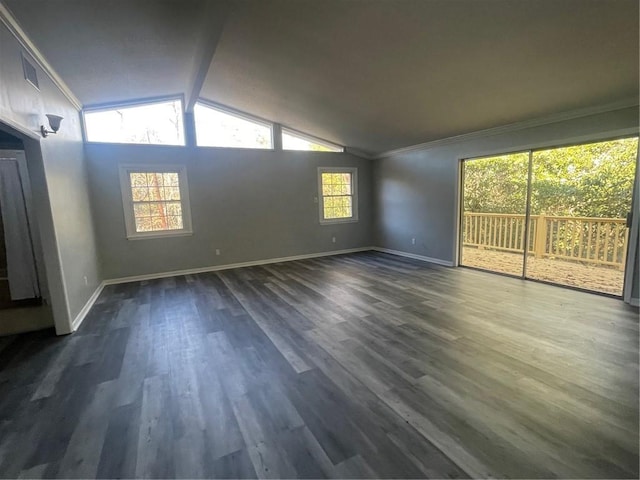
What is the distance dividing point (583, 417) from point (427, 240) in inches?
181

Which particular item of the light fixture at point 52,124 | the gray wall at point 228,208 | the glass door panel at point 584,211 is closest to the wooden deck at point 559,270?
the glass door panel at point 584,211

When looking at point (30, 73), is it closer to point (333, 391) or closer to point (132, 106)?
point (132, 106)

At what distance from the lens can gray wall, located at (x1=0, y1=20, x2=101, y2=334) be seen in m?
2.44

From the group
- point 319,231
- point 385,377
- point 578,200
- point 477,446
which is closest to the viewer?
point 477,446

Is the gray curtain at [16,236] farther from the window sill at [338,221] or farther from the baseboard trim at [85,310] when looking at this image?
the window sill at [338,221]

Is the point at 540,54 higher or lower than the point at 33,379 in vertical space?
higher

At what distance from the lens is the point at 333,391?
6.75 feet

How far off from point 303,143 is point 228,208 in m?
2.28

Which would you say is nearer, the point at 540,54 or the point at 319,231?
the point at 540,54

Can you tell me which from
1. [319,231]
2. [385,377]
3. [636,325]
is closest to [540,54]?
[636,325]

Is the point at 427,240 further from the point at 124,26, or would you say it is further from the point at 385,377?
the point at 124,26

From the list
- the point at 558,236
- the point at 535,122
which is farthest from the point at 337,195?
the point at 558,236

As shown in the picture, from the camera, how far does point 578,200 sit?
466 cm

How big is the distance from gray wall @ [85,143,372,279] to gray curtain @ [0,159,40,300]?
6.55 ft
